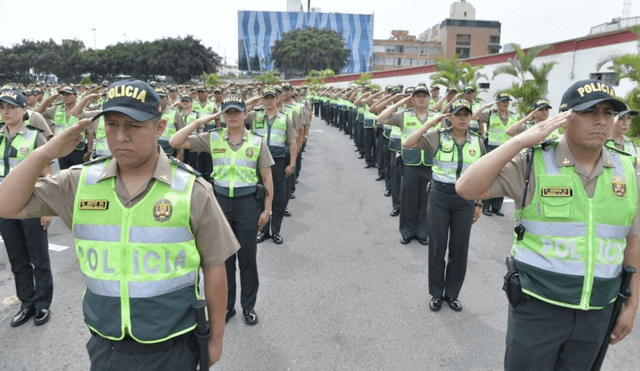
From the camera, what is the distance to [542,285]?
2.46m

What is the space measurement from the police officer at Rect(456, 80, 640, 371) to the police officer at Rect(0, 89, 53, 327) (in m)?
3.85

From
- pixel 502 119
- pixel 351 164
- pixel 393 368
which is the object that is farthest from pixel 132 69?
pixel 393 368

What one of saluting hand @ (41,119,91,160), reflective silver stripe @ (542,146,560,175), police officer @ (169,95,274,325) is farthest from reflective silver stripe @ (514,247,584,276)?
police officer @ (169,95,274,325)

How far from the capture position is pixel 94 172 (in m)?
2.08

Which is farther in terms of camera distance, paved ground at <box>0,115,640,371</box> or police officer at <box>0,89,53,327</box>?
police officer at <box>0,89,53,327</box>

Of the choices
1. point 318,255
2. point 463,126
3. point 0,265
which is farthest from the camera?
point 318,255

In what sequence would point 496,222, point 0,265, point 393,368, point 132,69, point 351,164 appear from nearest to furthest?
point 393,368
point 0,265
point 496,222
point 351,164
point 132,69

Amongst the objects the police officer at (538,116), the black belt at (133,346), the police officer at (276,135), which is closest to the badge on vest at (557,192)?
the black belt at (133,346)

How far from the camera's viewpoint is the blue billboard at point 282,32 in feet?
317

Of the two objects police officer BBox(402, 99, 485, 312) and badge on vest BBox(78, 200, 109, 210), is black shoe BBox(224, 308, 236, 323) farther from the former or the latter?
badge on vest BBox(78, 200, 109, 210)

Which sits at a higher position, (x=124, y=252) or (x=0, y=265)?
(x=124, y=252)

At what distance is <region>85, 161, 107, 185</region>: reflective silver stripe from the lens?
6.74ft

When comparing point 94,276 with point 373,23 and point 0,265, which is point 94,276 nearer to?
point 0,265

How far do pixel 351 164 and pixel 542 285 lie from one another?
11432 mm
